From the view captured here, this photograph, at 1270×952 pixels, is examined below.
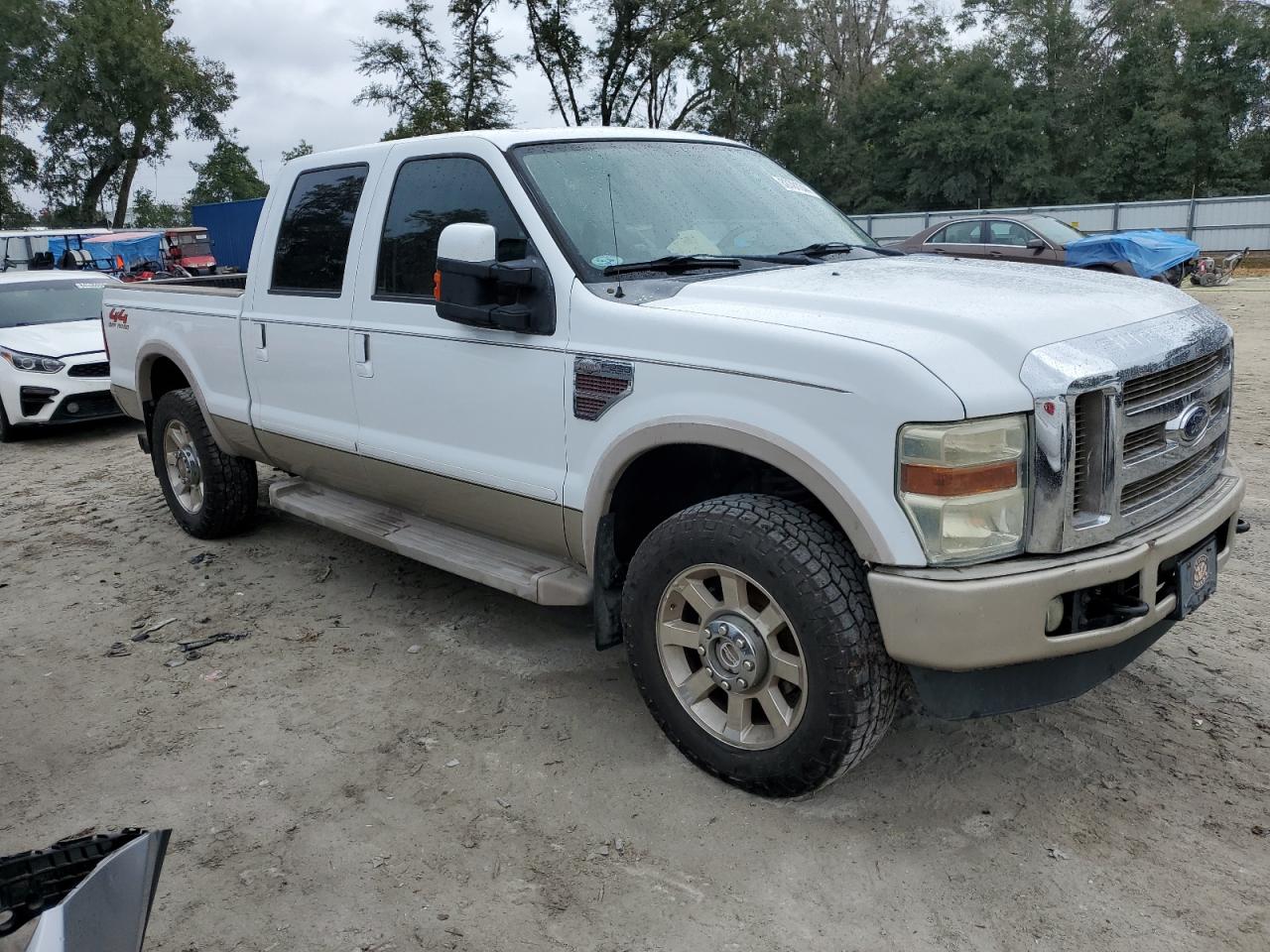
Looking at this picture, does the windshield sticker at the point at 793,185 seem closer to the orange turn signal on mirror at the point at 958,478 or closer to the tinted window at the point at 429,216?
the tinted window at the point at 429,216

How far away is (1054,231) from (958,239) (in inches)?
54.5

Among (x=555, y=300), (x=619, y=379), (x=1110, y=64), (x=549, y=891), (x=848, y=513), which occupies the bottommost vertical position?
(x=549, y=891)

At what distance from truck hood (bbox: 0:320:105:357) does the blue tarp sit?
12.5 metres

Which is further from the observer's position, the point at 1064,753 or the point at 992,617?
the point at 1064,753

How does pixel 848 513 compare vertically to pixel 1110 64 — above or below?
below

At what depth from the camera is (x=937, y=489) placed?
105 inches

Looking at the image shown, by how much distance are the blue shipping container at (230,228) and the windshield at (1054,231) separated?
23845 millimetres

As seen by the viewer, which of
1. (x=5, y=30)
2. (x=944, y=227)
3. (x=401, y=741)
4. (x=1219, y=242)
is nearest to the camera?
(x=401, y=741)

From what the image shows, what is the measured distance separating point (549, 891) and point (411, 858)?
17.4 inches

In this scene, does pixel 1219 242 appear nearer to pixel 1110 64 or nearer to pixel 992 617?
pixel 1110 64

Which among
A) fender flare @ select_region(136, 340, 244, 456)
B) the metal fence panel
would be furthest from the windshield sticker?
the metal fence panel

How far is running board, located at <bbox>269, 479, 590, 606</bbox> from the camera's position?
369 centimetres

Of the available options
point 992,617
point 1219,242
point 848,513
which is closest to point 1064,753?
point 992,617

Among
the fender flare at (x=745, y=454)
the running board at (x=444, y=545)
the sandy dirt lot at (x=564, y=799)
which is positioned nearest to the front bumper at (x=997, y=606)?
the fender flare at (x=745, y=454)
